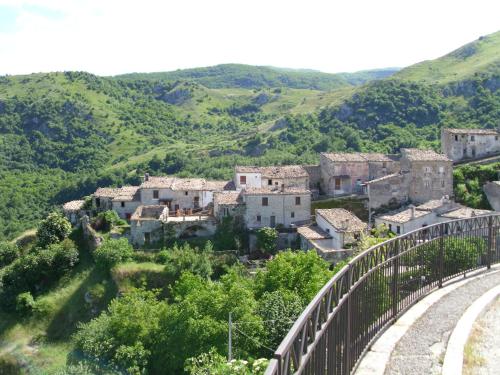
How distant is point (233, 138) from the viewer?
5758 inches

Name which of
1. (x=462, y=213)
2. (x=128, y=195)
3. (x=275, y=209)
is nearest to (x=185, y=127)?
(x=128, y=195)

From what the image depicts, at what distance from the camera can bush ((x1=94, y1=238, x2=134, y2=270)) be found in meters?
40.4

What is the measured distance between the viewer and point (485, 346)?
372 inches

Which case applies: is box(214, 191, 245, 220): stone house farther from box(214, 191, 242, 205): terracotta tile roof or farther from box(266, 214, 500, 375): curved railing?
box(266, 214, 500, 375): curved railing

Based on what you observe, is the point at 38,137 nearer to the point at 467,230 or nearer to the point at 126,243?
the point at 126,243

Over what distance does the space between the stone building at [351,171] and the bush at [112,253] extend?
20113 mm

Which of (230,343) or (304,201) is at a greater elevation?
(304,201)

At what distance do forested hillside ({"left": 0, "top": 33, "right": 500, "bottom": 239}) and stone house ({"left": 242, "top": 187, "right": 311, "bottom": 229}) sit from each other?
154ft

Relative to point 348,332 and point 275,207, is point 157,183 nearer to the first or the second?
point 275,207

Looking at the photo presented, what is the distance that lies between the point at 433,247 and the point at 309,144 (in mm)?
100412

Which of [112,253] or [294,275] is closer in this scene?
[294,275]

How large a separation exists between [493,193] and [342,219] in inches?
610

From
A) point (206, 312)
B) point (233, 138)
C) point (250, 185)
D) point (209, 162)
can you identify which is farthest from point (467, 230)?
point (233, 138)

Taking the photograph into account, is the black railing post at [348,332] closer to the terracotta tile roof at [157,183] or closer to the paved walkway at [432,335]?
the paved walkway at [432,335]
